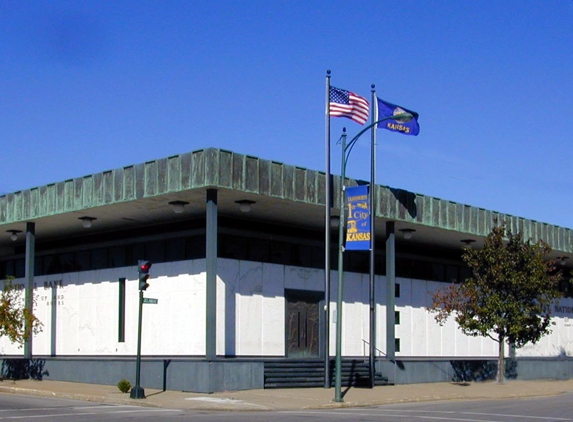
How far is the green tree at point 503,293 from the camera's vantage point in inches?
1378

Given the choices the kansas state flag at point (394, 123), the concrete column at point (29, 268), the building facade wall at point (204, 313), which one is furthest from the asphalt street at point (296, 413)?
the kansas state flag at point (394, 123)

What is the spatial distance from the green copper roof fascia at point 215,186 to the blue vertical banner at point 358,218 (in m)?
1.63

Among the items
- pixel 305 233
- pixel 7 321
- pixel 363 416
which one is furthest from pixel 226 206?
pixel 363 416

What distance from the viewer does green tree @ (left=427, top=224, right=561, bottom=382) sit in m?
35.0

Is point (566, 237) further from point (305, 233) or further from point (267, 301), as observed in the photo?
point (267, 301)

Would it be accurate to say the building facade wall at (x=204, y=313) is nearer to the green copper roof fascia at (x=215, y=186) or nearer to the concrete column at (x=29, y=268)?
the concrete column at (x=29, y=268)

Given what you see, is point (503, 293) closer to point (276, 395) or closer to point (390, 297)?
point (390, 297)

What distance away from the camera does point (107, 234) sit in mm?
39188

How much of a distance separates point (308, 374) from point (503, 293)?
9460 millimetres

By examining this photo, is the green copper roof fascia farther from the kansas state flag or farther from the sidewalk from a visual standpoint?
A: the sidewalk

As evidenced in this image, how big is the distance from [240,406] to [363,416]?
14.2 feet

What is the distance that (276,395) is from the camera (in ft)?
91.2

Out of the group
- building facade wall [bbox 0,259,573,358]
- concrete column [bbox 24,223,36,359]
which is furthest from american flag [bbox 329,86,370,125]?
concrete column [bbox 24,223,36,359]

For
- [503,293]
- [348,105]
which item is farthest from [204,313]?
[503,293]
